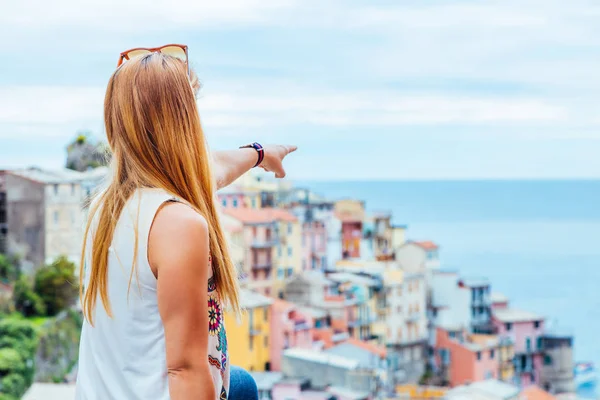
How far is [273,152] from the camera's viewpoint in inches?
28.0

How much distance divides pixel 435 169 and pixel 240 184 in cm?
1239

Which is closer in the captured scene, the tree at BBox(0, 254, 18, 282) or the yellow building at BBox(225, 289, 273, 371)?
the yellow building at BBox(225, 289, 273, 371)

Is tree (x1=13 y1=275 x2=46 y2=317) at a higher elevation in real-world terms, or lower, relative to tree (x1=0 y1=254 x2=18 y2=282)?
lower

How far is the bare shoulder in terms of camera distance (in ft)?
1.58

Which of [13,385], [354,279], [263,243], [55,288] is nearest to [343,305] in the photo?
[354,279]

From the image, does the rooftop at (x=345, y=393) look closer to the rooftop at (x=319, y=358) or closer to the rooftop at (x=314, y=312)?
the rooftop at (x=319, y=358)

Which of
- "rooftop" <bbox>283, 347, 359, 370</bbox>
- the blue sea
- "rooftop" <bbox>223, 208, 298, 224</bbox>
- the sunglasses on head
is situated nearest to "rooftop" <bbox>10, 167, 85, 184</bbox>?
"rooftop" <bbox>223, 208, 298, 224</bbox>

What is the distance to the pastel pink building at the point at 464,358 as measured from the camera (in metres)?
12.7

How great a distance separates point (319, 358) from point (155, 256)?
9.94 m

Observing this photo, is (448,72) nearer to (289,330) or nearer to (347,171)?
(347,171)

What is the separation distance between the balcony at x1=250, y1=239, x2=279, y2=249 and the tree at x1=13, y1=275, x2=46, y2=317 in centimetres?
284

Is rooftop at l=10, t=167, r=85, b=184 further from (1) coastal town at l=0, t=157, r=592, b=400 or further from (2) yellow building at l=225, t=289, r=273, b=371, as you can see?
(2) yellow building at l=225, t=289, r=273, b=371

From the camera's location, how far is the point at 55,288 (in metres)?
10.4

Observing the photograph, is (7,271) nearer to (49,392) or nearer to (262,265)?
(49,392)
